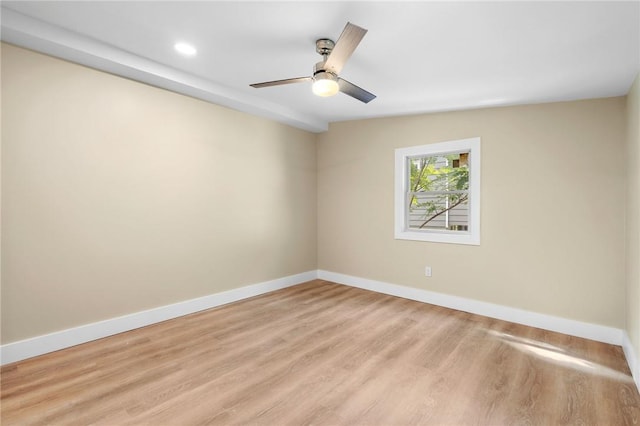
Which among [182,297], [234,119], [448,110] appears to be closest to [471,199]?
[448,110]

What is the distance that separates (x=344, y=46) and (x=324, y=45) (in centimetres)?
39

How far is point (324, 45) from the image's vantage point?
2.40 meters

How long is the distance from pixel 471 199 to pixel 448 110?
120 centimetres

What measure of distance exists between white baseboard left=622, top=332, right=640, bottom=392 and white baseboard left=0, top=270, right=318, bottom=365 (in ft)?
12.7

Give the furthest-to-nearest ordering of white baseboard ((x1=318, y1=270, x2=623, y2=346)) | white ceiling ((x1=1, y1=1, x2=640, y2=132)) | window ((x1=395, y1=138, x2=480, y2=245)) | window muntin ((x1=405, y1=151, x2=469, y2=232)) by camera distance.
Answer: window muntin ((x1=405, y1=151, x2=469, y2=232)) → window ((x1=395, y1=138, x2=480, y2=245)) → white baseboard ((x1=318, y1=270, x2=623, y2=346)) → white ceiling ((x1=1, y1=1, x2=640, y2=132))

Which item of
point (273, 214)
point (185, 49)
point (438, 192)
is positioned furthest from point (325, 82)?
point (273, 214)

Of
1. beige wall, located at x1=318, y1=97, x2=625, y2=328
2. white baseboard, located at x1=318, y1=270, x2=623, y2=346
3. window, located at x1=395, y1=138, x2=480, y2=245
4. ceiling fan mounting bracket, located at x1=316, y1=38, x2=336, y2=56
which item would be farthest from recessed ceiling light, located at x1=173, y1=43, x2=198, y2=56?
white baseboard, located at x1=318, y1=270, x2=623, y2=346

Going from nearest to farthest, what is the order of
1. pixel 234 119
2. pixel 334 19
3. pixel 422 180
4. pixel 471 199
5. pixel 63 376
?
1. pixel 334 19
2. pixel 63 376
3. pixel 471 199
4. pixel 234 119
5. pixel 422 180

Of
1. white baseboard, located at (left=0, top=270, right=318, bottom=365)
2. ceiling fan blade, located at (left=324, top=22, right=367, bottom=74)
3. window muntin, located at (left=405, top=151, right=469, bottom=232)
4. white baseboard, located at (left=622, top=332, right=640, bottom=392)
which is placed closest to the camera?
ceiling fan blade, located at (left=324, top=22, right=367, bottom=74)

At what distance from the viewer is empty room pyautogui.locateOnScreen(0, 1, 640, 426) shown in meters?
2.06

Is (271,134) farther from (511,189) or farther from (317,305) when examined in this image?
(511,189)

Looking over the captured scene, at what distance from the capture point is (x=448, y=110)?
3.91 metres

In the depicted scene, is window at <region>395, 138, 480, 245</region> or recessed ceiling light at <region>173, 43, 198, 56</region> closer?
recessed ceiling light at <region>173, 43, 198, 56</region>

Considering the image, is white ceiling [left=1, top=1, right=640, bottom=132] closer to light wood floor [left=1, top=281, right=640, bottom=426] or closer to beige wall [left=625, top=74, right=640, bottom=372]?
beige wall [left=625, top=74, right=640, bottom=372]
